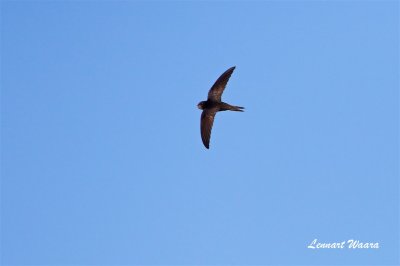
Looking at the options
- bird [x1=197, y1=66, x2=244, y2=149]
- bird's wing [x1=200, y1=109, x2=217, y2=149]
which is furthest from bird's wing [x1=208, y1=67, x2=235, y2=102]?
bird's wing [x1=200, y1=109, x2=217, y2=149]

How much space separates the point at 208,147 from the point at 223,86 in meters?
2.33

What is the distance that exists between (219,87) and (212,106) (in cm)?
76

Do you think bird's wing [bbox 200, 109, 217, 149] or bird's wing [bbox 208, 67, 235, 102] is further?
bird's wing [bbox 200, 109, 217, 149]

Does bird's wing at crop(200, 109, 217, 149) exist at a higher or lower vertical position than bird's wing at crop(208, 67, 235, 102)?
lower

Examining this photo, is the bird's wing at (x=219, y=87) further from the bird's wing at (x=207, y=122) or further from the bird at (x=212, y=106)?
the bird's wing at (x=207, y=122)

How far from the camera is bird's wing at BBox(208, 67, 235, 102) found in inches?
562

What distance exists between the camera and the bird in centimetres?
1427

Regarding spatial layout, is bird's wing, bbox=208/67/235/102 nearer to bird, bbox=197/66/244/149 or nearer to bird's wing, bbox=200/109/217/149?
bird, bbox=197/66/244/149

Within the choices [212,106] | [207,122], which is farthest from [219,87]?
[207,122]

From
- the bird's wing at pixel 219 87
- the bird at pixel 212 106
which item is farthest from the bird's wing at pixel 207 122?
the bird's wing at pixel 219 87

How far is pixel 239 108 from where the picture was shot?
13.9 metres

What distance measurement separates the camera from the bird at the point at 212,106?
46.8 feet

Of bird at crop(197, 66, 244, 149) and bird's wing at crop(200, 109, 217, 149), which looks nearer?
bird at crop(197, 66, 244, 149)

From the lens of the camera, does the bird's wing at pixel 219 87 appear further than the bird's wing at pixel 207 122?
No
